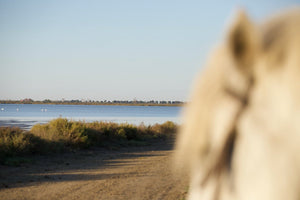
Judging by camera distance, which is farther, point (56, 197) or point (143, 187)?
point (143, 187)

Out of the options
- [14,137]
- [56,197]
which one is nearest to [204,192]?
[56,197]

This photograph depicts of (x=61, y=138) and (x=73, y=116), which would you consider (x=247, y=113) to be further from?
(x=73, y=116)

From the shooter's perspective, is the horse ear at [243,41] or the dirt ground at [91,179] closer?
the horse ear at [243,41]

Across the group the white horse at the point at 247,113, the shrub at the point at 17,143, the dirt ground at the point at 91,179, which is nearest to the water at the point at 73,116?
the dirt ground at the point at 91,179

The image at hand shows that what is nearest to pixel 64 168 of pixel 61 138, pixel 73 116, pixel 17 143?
pixel 17 143

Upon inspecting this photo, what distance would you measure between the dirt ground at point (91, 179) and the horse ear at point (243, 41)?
7227mm

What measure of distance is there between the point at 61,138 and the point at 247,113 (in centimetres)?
1626

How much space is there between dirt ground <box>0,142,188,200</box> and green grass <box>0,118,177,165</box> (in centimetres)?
73

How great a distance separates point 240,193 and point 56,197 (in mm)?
7998

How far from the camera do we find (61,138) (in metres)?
16.1

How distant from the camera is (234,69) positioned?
0.48m

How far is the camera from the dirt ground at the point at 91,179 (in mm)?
8234

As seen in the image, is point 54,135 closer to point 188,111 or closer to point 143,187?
point 143,187

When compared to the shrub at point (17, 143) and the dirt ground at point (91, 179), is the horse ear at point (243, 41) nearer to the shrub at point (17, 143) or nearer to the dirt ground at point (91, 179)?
the dirt ground at point (91, 179)
